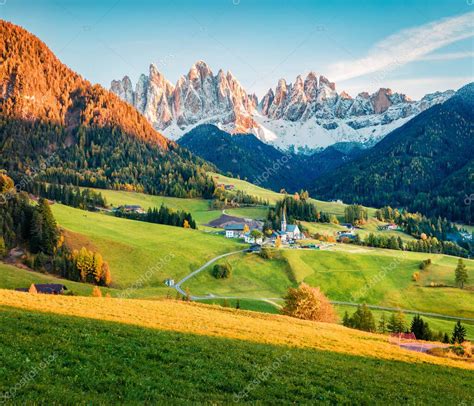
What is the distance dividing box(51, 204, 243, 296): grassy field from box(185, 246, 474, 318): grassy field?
421 inches

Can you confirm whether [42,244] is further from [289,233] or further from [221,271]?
[289,233]

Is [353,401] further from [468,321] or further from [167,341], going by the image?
[468,321]

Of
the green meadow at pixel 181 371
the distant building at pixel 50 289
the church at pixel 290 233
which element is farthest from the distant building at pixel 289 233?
the green meadow at pixel 181 371

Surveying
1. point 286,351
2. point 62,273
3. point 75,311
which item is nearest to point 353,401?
point 286,351

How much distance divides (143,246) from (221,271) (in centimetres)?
3136

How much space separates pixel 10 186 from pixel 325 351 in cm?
15673

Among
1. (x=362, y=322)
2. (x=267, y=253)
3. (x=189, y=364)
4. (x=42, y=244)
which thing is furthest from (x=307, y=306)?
(x=42, y=244)

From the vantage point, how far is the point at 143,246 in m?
138

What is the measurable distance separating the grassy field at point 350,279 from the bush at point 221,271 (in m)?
1.73

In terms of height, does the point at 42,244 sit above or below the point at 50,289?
above

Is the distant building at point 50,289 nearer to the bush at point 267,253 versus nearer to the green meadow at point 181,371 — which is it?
the green meadow at point 181,371

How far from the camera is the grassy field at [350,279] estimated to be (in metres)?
119

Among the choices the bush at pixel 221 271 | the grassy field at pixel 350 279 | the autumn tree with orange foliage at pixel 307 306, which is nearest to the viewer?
the autumn tree with orange foliage at pixel 307 306

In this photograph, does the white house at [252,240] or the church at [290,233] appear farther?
the church at [290,233]
